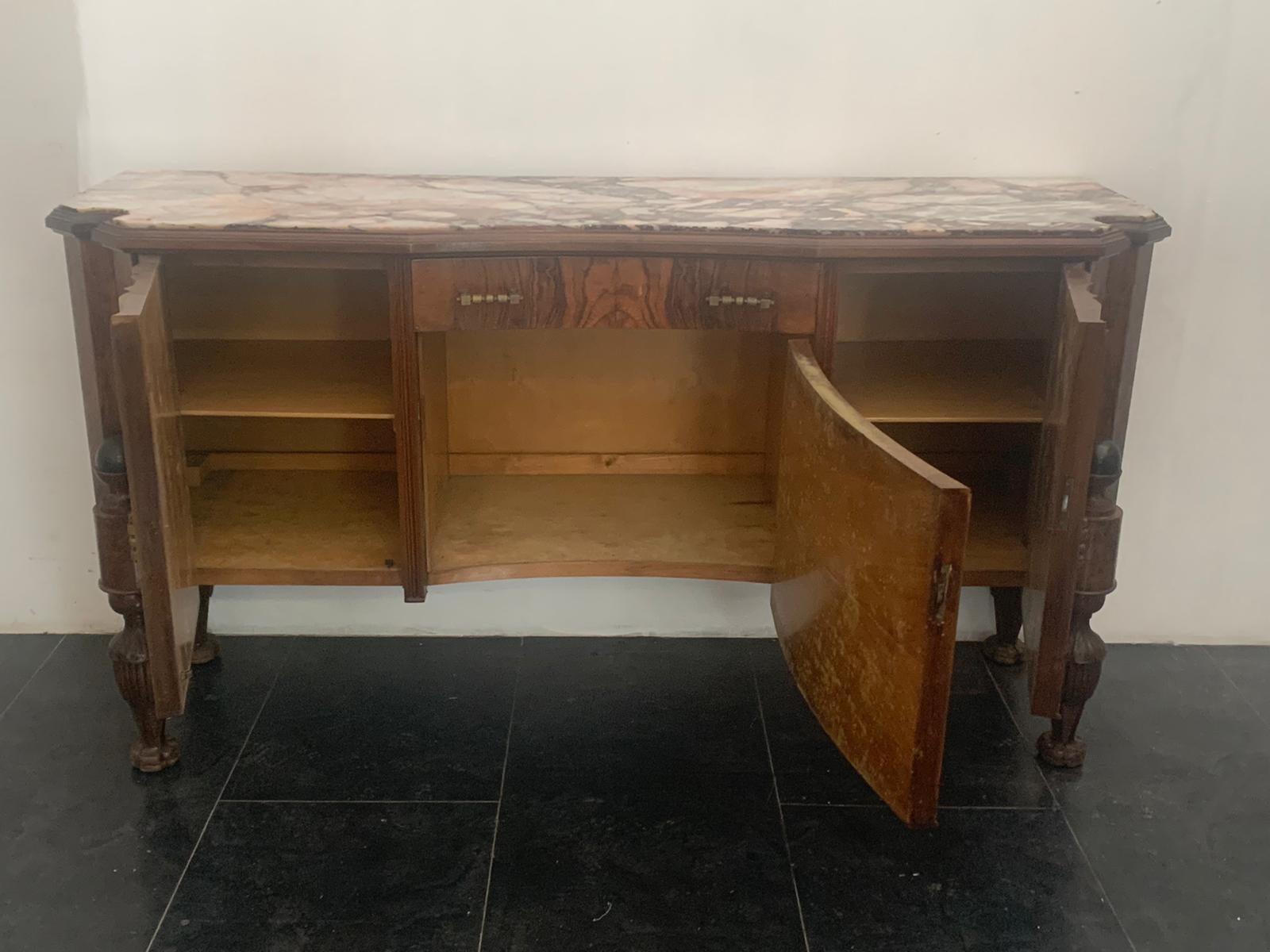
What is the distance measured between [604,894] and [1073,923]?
2.05 feet

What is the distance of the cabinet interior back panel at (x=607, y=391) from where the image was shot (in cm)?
193

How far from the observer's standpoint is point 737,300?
4.99ft

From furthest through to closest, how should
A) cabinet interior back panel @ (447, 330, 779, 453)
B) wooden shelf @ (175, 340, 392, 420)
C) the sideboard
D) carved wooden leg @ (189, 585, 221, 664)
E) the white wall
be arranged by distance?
carved wooden leg @ (189, 585, 221, 664), cabinet interior back panel @ (447, 330, 779, 453), the white wall, wooden shelf @ (175, 340, 392, 420), the sideboard

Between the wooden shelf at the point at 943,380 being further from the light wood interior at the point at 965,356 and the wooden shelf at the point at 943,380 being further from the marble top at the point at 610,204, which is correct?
the marble top at the point at 610,204

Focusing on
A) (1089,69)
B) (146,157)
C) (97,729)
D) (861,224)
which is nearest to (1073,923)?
(861,224)

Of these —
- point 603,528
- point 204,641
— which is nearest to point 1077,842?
point 603,528

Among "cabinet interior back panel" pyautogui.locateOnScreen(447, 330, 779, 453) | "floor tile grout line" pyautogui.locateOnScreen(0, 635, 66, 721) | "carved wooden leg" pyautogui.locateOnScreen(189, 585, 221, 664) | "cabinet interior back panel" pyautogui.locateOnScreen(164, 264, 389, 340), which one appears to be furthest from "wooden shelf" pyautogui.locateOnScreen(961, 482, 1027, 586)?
"floor tile grout line" pyautogui.locateOnScreen(0, 635, 66, 721)

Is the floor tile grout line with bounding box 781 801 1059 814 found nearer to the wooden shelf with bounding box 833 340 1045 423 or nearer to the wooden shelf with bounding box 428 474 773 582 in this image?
the wooden shelf with bounding box 428 474 773 582

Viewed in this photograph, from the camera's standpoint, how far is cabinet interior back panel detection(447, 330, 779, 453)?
6.33 ft

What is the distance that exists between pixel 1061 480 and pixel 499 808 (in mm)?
935

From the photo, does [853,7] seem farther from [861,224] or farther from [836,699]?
[836,699]

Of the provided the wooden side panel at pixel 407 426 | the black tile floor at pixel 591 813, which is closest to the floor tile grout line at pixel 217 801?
the black tile floor at pixel 591 813

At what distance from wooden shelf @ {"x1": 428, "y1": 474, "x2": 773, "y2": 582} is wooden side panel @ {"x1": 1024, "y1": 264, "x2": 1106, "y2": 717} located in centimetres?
39

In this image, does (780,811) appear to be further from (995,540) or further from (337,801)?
(337,801)
